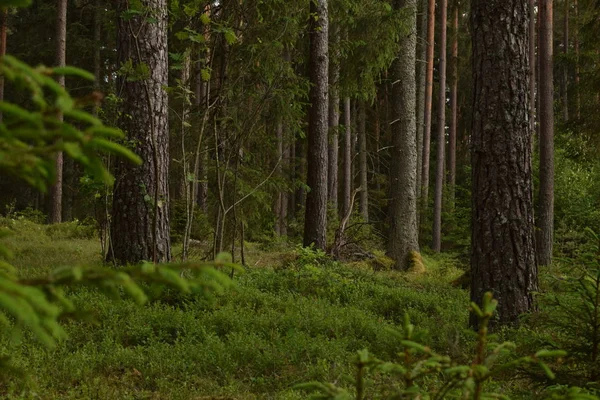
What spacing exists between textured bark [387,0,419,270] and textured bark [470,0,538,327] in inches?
300

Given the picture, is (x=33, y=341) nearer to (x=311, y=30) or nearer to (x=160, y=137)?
(x=160, y=137)

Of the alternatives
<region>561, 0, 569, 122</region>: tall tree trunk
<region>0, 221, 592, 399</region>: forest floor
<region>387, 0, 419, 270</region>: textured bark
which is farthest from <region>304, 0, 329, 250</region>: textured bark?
<region>561, 0, 569, 122</region>: tall tree trunk

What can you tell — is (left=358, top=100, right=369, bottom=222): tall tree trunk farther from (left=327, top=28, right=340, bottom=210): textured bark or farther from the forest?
the forest

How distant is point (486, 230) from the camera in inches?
256

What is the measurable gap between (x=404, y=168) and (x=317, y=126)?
3350 millimetres

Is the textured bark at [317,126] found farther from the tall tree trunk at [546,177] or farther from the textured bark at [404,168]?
the tall tree trunk at [546,177]

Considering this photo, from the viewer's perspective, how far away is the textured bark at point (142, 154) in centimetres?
769

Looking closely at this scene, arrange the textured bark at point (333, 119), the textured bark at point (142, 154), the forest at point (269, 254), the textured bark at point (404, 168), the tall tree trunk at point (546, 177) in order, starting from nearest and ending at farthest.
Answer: the forest at point (269, 254)
the textured bark at point (142, 154)
the textured bark at point (404, 168)
the tall tree trunk at point (546, 177)
the textured bark at point (333, 119)

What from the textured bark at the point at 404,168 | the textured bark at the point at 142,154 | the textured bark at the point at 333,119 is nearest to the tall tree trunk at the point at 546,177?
the textured bark at the point at 404,168

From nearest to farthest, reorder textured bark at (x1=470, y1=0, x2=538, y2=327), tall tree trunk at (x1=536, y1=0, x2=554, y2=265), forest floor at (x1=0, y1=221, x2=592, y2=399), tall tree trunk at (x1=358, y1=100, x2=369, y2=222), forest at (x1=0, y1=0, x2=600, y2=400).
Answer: forest at (x1=0, y1=0, x2=600, y2=400) < forest floor at (x1=0, y1=221, x2=592, y2=399) < textured bark at (x1=470, y1=0, x2=538, y2=327) < tall tree trunk at (x1=536, y1=0, x2=554, y2=265) < tall tree trunk at (x1=358, y1=100, x2=369, y2=222)

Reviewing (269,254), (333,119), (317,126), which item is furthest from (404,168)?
(333,119)

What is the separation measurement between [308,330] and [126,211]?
3127mm

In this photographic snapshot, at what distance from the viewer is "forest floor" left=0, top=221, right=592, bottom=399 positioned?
461cm

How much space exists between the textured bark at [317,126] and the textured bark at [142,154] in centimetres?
465
